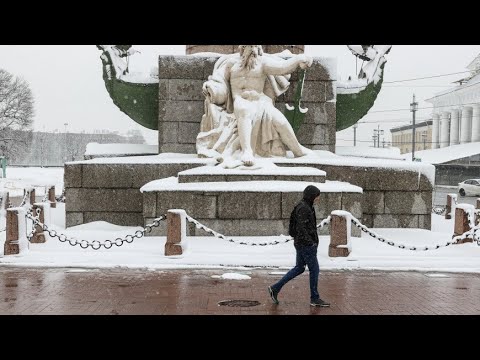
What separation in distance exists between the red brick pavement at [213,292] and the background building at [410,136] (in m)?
63.6

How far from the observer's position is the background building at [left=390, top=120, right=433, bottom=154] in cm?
7368

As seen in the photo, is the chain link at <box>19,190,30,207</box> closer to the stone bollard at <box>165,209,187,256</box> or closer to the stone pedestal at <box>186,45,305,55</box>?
the stone pedestal at <box>186,45,305,55</box>

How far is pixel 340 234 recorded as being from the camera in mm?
10484

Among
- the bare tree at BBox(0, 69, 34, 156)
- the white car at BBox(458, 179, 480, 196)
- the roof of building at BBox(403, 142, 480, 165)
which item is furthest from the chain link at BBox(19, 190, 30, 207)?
the roof of building at BBox(403, 142, 480, 165)

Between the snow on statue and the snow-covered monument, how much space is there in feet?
0.08

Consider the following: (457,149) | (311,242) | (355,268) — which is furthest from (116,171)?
(457,149)

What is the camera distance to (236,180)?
12758 millimetres

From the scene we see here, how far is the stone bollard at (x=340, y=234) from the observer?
10438 mm

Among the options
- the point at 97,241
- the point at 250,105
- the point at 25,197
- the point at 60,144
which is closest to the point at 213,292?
the point at 97,241

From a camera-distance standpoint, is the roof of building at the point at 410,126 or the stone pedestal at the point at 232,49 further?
the roof of building at the point at 410,126

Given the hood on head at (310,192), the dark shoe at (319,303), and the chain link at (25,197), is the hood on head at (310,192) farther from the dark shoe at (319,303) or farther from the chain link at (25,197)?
the chain link at (25,197)

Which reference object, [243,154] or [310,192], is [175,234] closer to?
[243,154]

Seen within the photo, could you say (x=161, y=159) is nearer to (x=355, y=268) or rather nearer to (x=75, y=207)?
(x=75, y=207)

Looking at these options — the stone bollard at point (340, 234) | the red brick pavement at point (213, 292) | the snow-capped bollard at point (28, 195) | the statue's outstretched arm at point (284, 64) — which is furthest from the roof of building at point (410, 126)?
the red brick pavement at point (213, 292)
